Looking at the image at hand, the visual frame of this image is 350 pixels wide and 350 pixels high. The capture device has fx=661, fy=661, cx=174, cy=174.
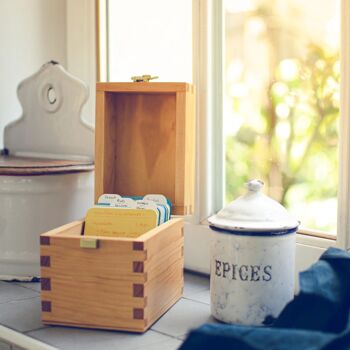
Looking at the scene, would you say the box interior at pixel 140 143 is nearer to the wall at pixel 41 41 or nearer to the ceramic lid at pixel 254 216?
the ceramic lid at pixel 254 216

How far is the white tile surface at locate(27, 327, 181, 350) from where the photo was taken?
1187 millimetres

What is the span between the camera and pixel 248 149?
163cm

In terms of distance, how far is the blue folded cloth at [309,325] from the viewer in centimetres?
88

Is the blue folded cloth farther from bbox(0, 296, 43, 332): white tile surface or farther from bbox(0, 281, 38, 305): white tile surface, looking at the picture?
bbox(0, 281, 38, 305): white tile surface

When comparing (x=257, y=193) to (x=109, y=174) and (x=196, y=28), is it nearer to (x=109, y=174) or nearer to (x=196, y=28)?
(x=109, y=174)

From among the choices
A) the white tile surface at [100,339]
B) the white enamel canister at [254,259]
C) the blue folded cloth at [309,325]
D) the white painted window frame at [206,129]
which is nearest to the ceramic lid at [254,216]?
the white enamel canister at [254,259]

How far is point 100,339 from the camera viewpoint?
4.02 ft

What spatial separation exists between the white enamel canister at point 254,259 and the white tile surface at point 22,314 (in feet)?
1.25

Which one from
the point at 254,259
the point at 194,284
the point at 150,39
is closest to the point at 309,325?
the point at 254,259

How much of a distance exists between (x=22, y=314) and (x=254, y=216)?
0.53 m

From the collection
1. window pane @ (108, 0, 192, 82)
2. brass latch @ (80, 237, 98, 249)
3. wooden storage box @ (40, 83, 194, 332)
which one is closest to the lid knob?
wooden storage box @ (40, 83, 194, 332)

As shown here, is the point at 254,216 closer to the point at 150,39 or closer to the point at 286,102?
the point at 286,102

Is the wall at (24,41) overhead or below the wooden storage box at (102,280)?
overhead

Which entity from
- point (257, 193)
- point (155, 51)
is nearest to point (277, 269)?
point (257, 193)
